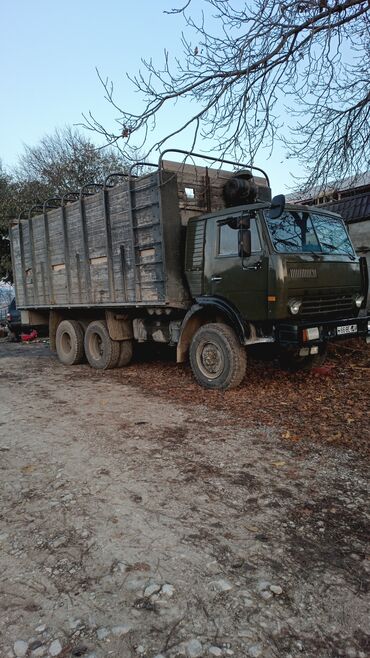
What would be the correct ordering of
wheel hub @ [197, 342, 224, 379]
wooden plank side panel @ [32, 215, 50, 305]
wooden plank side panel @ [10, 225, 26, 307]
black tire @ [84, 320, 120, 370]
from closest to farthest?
wheel hub @ [197, 342, 224, 379] → black tire @ [84, 320, 120, 370] → wooden plank side panel @ [32, 215, 50, 305] → wooden plank side panel @ [10, 225, 26, 307]

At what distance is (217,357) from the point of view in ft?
21.5

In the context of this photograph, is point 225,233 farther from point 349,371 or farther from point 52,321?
point 52,321

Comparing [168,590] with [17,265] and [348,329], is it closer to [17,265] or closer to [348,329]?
[348,329]

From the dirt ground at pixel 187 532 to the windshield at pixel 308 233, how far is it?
2198 millimetres

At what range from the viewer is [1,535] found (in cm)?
285

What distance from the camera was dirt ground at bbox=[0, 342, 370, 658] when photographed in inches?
79.0

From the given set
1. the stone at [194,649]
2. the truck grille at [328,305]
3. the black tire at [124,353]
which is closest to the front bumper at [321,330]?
the truck grille at [328,305]

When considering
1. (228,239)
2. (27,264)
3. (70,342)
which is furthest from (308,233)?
(27,264)

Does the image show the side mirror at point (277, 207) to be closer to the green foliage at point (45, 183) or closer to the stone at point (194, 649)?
the stone at point (194, 649)

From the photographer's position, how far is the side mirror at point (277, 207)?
5.69m

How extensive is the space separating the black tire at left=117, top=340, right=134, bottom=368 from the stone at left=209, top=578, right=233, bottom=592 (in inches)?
267

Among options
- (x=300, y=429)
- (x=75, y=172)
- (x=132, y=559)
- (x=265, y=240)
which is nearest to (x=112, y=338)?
(x=265, y=240)

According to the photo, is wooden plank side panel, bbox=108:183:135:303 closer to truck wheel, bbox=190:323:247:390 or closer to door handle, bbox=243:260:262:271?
truck wheel, bbox=190:323:247:390

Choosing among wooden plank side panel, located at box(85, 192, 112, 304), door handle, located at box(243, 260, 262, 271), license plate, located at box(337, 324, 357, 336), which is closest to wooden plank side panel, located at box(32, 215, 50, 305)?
wooden plank side panel, located at box(85, 192, 112, 304)
